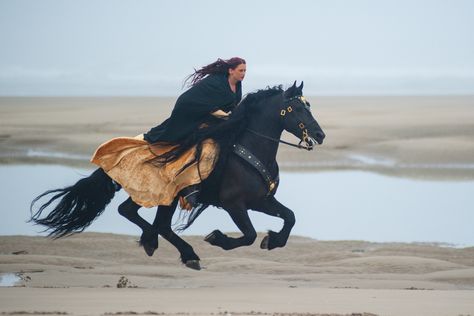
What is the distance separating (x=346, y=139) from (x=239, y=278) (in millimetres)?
16986

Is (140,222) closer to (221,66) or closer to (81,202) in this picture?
(81,202)

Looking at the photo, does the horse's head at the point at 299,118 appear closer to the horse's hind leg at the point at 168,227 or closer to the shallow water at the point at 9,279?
the horse's hind leg at the point at 168,227

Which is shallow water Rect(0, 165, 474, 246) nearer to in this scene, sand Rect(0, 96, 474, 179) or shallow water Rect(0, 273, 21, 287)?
sand Rect(0, 96, 474, 179)

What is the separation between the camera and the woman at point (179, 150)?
37.4ft

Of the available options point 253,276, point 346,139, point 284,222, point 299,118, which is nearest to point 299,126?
point 299,118

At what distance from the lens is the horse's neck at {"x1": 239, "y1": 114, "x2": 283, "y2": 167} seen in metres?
11.4

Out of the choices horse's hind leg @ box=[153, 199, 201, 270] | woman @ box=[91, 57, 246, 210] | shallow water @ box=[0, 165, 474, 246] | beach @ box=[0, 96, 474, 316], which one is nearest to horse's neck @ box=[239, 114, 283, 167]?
woman @ box=[91, 57, 246, 210]

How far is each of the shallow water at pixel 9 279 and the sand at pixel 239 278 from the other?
0.09 meters

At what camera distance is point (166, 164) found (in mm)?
11539

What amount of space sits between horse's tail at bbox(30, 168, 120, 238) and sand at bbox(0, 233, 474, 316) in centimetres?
50

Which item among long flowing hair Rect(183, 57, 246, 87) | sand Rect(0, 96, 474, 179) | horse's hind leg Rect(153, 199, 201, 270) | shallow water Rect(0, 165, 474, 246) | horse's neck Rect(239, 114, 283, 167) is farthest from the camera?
sand Rect(0, 96, 474, 179)

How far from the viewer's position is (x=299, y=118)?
11.3m

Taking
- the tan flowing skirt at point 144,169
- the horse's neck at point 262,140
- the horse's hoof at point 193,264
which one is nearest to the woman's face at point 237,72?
the horse's neck at point 262,140

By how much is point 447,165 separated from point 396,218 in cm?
628
